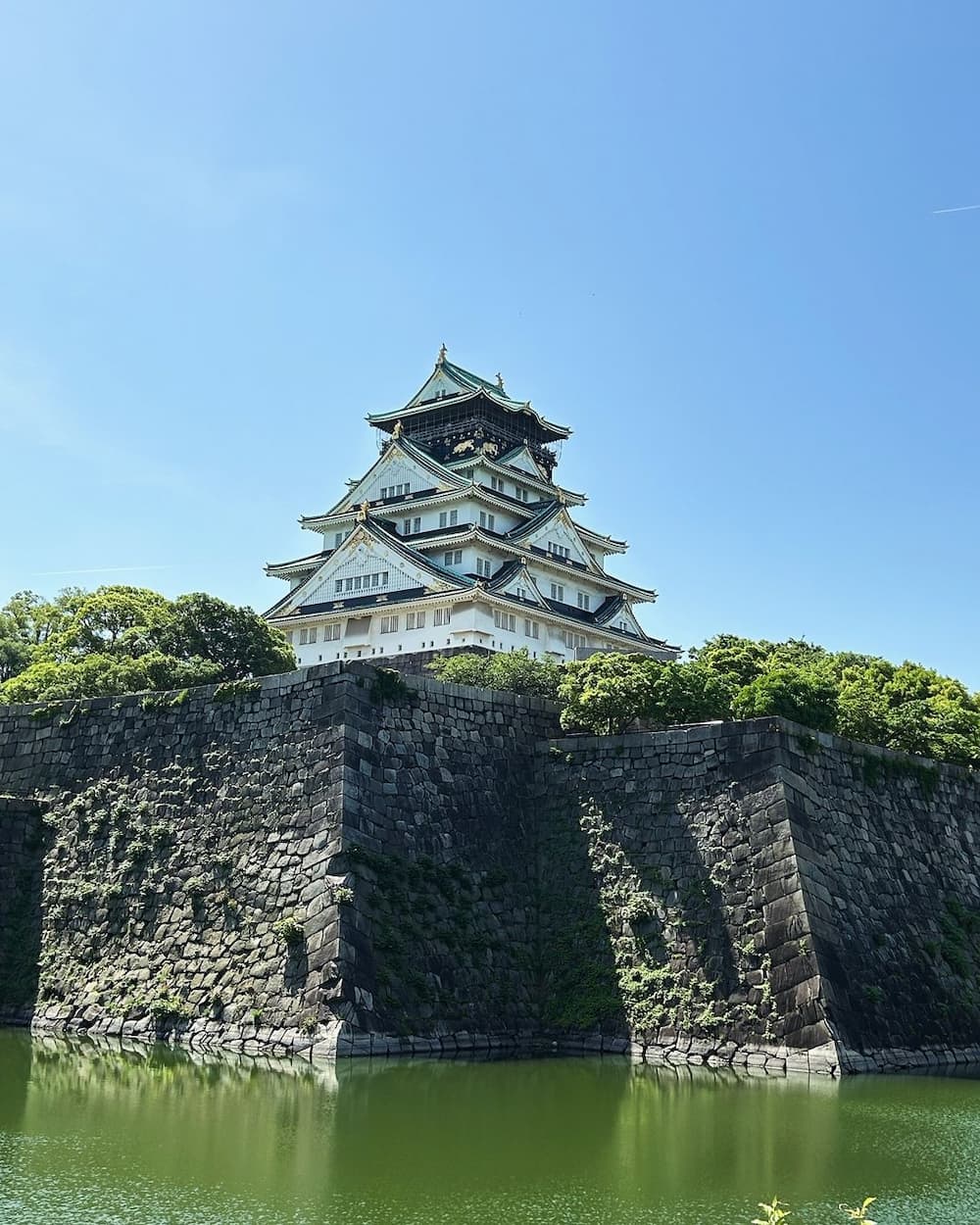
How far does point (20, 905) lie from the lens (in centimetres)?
2020

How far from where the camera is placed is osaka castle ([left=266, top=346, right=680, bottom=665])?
44.9 metres

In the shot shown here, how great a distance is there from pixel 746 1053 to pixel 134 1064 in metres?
7.41

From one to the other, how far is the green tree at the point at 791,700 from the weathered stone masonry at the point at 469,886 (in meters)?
→ 0.69

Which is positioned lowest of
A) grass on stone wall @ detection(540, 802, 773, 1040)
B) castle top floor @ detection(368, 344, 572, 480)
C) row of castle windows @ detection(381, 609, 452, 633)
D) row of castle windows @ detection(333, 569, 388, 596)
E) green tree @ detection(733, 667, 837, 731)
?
grass on stone wall @ detection(540, 802, 773, 1040)

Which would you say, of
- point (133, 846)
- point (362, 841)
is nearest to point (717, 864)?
point (362, 841)

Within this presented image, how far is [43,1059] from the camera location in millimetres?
15766

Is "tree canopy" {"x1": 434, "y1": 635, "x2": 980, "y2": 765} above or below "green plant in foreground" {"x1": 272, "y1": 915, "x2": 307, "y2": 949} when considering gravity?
above

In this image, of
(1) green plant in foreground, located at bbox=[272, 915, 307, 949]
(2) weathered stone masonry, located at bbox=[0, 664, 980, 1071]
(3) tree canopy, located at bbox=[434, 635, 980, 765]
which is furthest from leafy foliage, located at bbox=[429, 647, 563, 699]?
(1) green plant in foreground, located at bbox=[272, 915, 307, 949]

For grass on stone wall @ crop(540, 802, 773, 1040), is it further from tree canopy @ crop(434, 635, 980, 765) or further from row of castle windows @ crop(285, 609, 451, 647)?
row of castle windows @ crop(285, 609, 451, 647)

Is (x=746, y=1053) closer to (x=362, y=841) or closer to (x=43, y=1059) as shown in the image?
(x=362, y=841)

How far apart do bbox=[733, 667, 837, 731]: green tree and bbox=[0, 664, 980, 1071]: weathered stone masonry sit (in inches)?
27.2

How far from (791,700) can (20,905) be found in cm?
1236

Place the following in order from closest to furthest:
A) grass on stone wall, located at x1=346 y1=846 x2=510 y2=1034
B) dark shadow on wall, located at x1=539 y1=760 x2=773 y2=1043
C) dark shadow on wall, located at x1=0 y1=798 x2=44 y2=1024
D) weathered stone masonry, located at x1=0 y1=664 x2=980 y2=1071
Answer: weathered stone masonry, located at x1=0 y1=664 x2=980 y2=1071 → grass on stone wall, located at x1=346 y1=846 x2=510 y2=1034 → dark shadow on wall, located at x1=539 y1=760 x2=773 y2=1043 → dark shadow on wall, located at x1=0 y1=798 x2=44 y2=1024

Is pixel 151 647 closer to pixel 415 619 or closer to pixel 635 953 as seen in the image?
pixel 415 619
